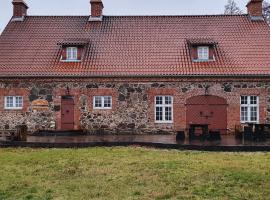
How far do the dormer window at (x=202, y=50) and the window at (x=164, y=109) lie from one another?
111 inches

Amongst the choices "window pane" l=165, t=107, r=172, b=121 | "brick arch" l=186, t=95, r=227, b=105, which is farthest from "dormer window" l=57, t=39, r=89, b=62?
"brick arch" l=186, t=95, r=227, b=105

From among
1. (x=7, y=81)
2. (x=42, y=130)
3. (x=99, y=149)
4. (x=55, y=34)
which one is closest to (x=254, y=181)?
(x=99, y=149)

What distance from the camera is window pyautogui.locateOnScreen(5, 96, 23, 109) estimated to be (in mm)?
22625

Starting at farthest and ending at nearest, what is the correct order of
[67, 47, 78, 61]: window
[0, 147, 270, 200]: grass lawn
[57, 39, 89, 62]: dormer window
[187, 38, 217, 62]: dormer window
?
[67, 47, 78, 61]: window, [57, 39, 89, 62]: dormer window, [187, 38, 217, 62]: dormer window, [0, 147, 270, 200]: grass lawn

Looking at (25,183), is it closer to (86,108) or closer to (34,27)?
(86,108)

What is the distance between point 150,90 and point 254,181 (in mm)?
12527

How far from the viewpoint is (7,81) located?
2259 centimetres

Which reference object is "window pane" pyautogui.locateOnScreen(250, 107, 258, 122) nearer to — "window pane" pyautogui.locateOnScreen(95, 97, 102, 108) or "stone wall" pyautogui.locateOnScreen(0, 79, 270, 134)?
"stone wall" pyautogui.locateOnScreen(0, 79, 270, 134)

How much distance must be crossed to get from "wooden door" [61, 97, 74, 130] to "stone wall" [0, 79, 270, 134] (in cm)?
21

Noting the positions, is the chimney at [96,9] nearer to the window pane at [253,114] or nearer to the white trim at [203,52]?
the white trim at [203,52]

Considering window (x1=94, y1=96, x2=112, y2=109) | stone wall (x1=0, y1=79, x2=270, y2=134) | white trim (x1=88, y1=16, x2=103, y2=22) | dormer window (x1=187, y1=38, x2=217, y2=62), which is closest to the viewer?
stone wall (x1=0, y1=79, x2=270, y2=134)

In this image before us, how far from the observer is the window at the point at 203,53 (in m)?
23.3

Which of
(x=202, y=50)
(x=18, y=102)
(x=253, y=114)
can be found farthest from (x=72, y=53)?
(x=253, y=114)

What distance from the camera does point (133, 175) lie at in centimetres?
1095
